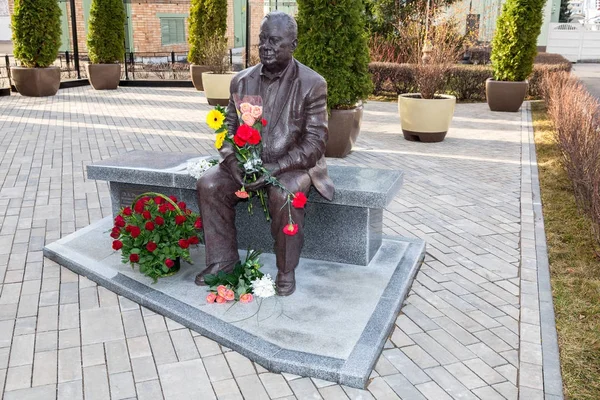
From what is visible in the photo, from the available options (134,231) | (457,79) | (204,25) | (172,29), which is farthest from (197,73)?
(134,231)

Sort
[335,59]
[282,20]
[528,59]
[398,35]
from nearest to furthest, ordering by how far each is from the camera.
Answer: [282,20]
[335,59]
[528,59]
[398,35]

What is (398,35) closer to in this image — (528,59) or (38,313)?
(528,59)

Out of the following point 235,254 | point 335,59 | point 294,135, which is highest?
Answer: point 335,59

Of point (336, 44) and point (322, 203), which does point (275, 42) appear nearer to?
point (322, 203)

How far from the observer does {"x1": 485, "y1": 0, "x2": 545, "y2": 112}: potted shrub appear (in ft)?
42.7

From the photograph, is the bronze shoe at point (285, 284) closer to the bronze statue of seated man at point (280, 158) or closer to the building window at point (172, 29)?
the bronze statue of seated man at point (280, 158)

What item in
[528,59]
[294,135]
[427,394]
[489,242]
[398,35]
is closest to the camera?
[427,394]

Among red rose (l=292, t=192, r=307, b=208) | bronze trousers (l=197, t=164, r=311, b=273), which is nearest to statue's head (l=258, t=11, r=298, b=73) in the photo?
bronze trousers (l=197, t=164, r=311, b=273)

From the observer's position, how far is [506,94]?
1314cm

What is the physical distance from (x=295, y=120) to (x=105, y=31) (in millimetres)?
13875

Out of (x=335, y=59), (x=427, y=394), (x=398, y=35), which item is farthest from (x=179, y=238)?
(x=398, y=35)

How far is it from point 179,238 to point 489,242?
286 cm

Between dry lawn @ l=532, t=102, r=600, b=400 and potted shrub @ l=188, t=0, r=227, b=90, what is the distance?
10363 millimetres

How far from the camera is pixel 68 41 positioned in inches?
789
